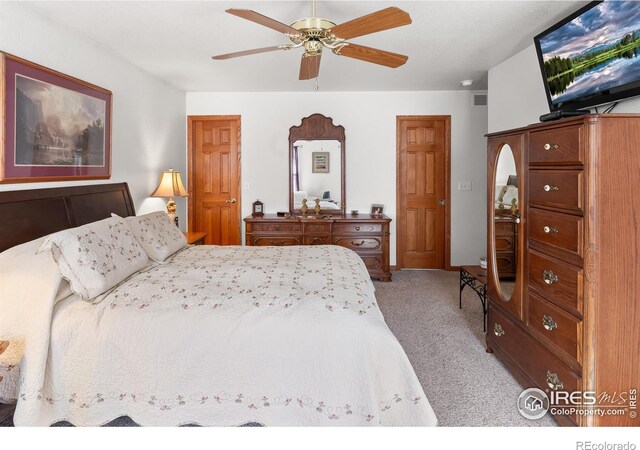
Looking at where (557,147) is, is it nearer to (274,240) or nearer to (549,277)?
(549,277)

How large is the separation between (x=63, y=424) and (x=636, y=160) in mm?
3026

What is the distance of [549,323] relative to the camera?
2.02 meters

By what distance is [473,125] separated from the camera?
5.13 meters

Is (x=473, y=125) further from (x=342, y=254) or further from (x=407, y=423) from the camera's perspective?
(x=407, y=423)

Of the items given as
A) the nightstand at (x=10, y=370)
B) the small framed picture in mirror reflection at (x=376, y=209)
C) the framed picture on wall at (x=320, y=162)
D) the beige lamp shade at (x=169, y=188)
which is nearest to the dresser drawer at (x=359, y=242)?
the small framed picture in mirror reflection at (x=376, y=209)

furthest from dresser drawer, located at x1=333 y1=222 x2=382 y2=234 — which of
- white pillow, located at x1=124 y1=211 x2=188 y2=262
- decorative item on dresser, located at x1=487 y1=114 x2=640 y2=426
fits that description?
decorative item on dresser, located at x1=487 y1=114 x2=640 y2=426

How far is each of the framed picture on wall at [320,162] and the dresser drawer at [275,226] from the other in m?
0.89

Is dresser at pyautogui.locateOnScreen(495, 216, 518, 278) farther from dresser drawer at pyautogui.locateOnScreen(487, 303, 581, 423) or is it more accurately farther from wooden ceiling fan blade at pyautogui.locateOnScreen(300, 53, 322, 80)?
wooden ceiling fan blade at pyautogui.locateOnScreen(300, 53, 322, 80)

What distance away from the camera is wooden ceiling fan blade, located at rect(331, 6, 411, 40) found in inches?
75.2

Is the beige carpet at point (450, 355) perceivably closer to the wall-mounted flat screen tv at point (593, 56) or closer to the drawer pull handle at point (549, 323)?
the drawer pull handle at point (549, 323)

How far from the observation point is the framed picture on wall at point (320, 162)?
5188 mm

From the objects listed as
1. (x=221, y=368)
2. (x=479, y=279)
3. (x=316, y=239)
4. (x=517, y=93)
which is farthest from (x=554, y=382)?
(x=316, y=239)

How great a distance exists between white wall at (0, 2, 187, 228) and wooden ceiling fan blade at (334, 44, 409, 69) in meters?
2.05
